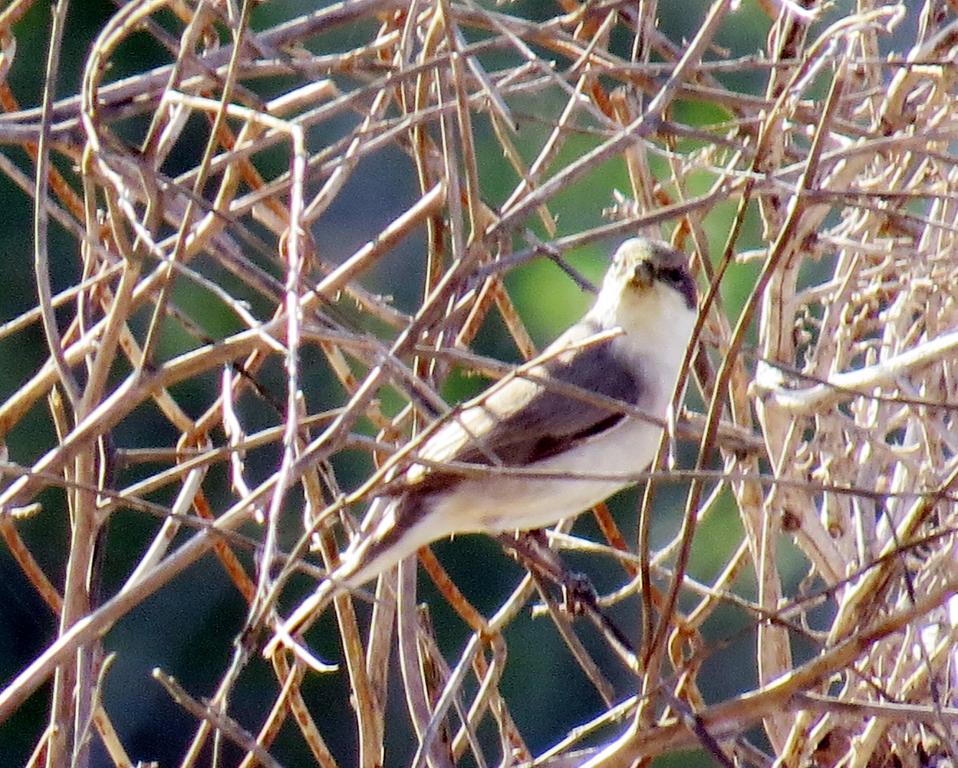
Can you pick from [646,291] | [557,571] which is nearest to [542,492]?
[557,571]

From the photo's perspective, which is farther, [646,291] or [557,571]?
[646,291]

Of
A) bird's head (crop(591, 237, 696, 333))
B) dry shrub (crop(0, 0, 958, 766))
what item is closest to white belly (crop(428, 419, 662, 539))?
dry shrub (crop(0, 0, 958, 766))

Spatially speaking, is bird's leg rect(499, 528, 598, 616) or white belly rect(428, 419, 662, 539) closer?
bird's leg rect(499, 528, 598, 616)

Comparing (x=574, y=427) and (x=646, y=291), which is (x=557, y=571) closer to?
(x=574, y=427)

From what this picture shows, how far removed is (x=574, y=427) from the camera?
10.8 feet

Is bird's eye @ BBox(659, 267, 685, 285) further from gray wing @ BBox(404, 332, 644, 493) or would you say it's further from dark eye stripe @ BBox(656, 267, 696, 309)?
gray wing @ BBox(404, 332, 644, 493)

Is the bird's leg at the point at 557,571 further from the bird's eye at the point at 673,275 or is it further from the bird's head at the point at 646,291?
the bird's eye at the point at 673,275

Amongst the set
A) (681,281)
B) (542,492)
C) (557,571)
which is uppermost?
(681,281)

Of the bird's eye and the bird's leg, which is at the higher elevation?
the bird's eye

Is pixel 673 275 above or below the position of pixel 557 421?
above

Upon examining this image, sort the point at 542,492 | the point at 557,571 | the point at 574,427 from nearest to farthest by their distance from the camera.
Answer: the point at 557,571, the point at 542,492, the point at 574,427

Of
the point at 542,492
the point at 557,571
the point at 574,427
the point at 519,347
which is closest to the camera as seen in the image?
the point at 519,347

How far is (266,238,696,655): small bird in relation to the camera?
3098 mm

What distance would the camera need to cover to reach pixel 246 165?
250 centimetres
